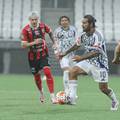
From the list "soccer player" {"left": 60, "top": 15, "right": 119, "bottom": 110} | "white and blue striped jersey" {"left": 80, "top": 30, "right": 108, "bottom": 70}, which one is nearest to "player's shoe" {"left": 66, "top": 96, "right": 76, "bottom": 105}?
"soccer player" {"left": 60, "top": 15, "right": 119, "bottom": 110}

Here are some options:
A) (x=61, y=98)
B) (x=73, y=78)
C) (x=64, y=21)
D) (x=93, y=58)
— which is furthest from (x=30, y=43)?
(x=64, y=21)

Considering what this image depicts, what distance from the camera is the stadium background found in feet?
117

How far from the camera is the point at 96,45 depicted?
11273 millimetres

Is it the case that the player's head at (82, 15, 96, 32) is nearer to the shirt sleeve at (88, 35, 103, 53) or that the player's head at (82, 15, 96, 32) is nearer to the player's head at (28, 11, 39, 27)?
the shirt sleeve at (88, 35, 103, 53)

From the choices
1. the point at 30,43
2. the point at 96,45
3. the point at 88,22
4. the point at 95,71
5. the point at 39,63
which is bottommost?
the point at 95,71

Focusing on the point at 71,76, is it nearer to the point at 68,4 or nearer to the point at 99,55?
the point at 99,55

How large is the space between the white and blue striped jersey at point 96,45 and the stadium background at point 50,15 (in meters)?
23.8

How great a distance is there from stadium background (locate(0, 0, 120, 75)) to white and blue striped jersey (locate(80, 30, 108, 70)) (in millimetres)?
23793

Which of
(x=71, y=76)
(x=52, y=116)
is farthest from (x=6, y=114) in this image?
(x=71, y=76)

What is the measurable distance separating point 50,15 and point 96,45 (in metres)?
26.8

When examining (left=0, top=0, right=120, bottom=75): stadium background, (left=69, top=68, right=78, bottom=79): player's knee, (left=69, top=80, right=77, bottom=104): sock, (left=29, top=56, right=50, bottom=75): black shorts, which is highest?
(left=0, top=0, right=120, bottom=75): stadium background

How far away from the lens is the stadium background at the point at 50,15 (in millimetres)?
35531

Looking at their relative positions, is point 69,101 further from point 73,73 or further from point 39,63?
point 39,63

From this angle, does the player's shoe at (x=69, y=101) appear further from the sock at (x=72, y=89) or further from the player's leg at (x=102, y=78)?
the player's leg at (x=102, y=78)
